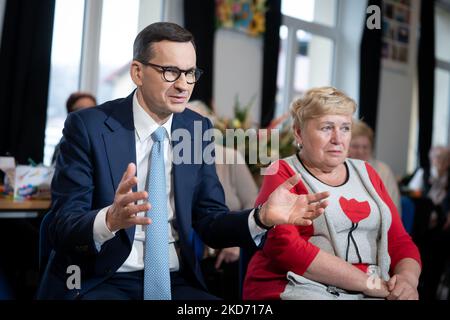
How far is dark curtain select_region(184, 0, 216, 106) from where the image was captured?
4.17m

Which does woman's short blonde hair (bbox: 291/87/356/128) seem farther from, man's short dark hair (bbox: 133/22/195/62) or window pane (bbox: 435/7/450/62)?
window pane (bbox: 435/7/450/62)

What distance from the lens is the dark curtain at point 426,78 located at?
7559mm

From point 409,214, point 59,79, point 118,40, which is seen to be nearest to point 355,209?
point 118,40

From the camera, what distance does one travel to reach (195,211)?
1.71 meters

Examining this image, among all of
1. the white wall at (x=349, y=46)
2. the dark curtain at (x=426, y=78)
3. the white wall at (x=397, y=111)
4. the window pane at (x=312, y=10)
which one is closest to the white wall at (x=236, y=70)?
the white wall at (x=349, y=46)

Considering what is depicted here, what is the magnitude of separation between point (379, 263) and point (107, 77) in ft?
3.47

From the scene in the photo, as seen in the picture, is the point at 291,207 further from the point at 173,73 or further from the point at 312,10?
the point at 312,10

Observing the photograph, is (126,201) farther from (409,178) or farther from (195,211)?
(409,178)

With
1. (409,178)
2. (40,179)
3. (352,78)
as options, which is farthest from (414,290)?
(409,178)

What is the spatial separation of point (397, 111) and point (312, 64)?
225cm

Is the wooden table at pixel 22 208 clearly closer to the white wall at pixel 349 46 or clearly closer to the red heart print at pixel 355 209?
the red heart print at pixel 355 209

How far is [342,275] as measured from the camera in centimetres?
169

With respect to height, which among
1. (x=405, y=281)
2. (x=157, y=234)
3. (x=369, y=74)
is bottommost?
(x=405, y=281)

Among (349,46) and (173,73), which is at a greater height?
(349,46)
